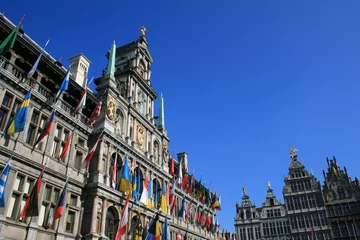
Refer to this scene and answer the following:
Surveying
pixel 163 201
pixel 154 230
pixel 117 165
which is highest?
pixel 117 165

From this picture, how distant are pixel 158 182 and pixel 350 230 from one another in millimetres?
45429

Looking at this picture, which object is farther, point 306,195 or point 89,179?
point 306,195

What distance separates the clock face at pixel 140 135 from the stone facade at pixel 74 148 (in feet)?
0.39

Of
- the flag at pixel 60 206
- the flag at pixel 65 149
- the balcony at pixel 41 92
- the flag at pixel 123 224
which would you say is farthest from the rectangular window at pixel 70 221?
the balcony at pixel 41 92

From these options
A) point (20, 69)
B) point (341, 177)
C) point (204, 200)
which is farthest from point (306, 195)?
point (20, 69)

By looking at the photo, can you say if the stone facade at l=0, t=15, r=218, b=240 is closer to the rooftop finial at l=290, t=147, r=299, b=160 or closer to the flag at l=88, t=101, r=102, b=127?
the flag at l=88, t=101, r=102, b=127

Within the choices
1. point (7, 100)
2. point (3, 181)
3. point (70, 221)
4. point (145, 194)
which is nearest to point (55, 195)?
point (70, 221)

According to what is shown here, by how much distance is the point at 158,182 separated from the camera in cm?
3597

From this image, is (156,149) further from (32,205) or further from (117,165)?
(32,205)

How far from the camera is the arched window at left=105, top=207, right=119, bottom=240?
26938 mm

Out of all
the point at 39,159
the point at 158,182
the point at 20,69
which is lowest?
the point at 39,159

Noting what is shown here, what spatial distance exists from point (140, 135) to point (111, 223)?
10.9 metres

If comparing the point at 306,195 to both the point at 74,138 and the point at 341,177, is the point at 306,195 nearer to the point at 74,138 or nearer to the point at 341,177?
the point at 341,177

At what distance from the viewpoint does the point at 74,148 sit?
85.5 feet
